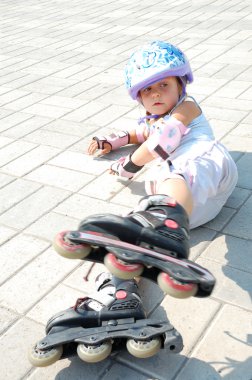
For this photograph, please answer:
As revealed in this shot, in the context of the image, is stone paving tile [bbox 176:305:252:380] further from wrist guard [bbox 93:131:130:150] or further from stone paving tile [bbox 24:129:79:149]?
stone paving tile [bbox 24:129:79:149]

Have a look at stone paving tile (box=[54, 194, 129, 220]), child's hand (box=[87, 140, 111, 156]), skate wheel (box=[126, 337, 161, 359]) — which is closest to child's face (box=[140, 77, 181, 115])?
stone paving tile (box=[54, 194, 129, 220])

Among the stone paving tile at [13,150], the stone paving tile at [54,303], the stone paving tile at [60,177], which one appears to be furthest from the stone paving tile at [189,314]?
the stone paving tile at [13,150]

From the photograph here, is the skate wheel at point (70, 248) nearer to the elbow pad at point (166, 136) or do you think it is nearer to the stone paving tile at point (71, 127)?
the elbow pad at point (166, 136)

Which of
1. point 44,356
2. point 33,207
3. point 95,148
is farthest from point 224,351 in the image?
point 95,148

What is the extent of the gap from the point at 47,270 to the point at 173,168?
2.87ft

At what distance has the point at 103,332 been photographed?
6.79ft

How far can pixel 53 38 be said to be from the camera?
7602 millimetres

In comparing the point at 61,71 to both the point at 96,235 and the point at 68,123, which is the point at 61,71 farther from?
the point at 96,235

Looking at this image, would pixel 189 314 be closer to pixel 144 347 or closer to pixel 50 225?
pixel 144 347

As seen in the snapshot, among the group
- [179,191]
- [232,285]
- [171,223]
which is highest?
[171,223]

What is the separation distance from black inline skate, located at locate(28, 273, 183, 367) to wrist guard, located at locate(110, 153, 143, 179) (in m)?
1.21

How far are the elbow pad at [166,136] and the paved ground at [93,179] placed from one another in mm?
487

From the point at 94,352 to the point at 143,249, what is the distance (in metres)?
0.45

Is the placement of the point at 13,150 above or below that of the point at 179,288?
below
